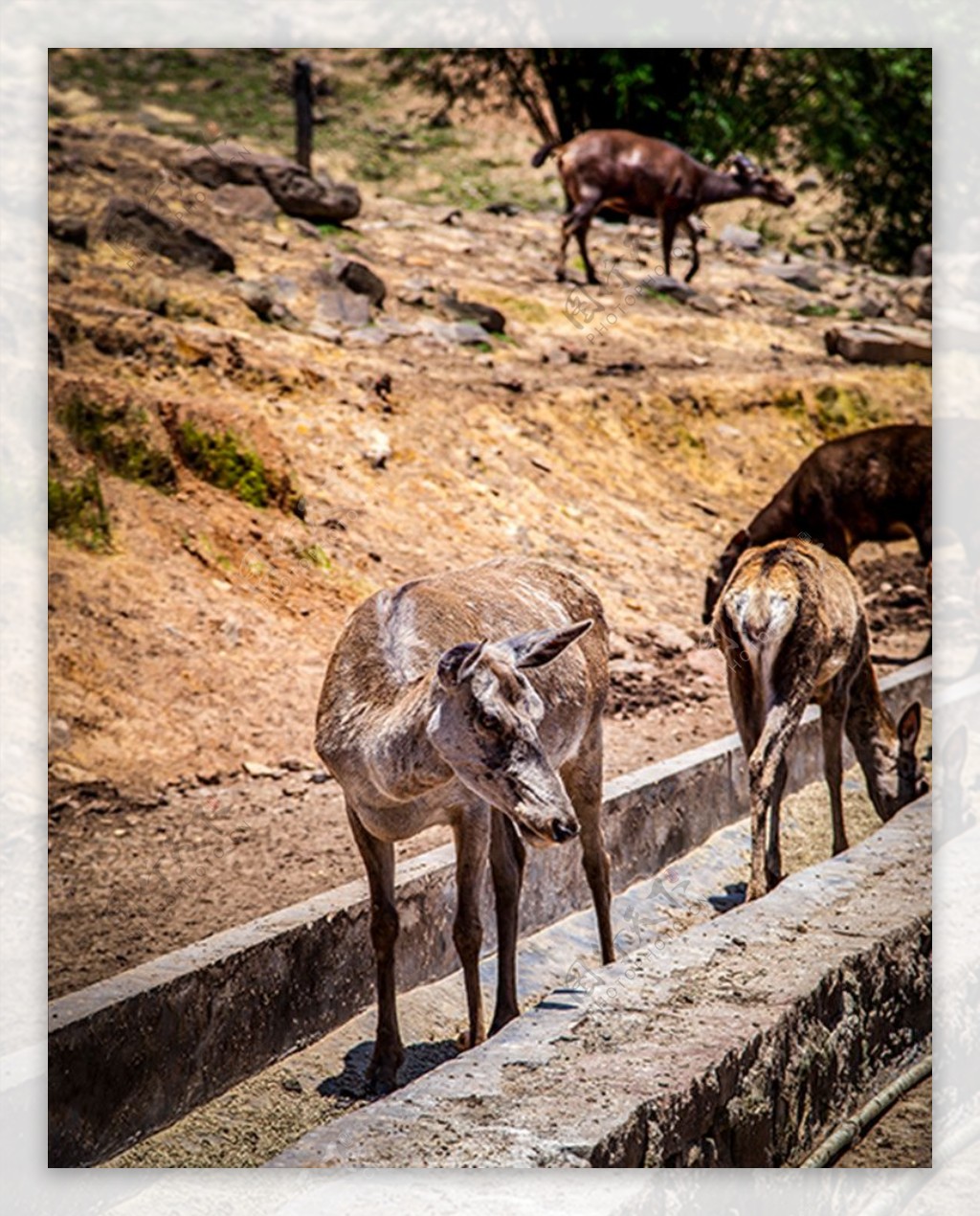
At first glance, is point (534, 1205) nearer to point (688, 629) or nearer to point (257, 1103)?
point (257, 1103)

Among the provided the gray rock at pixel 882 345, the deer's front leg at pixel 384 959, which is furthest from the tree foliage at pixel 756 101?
the deer's front leg at pixel 384 959

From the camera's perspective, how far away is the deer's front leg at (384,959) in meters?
3.56

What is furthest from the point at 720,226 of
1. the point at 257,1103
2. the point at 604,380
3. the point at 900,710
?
the point at 257,1103

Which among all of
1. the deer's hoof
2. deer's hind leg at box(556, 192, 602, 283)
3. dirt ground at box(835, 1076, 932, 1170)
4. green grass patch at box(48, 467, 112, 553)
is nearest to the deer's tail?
deer's hind leg at box(556, 192, 602, 283)

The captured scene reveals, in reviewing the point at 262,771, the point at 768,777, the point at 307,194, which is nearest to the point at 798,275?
the point at 307,194

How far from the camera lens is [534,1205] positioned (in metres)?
3.00

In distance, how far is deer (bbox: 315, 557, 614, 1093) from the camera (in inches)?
122

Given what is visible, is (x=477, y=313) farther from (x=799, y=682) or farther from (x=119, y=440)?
(x=799, y=682)

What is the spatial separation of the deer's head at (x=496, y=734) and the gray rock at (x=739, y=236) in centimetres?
178

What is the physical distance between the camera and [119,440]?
4.21 metres

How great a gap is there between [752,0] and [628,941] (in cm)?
202

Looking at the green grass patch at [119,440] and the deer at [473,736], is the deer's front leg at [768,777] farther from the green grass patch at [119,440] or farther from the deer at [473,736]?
Result: the green grass patch at [119,440]

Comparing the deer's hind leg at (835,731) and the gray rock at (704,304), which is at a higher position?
the gray rock at (704,304)

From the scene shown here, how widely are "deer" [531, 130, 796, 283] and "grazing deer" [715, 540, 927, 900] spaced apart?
75 cm
